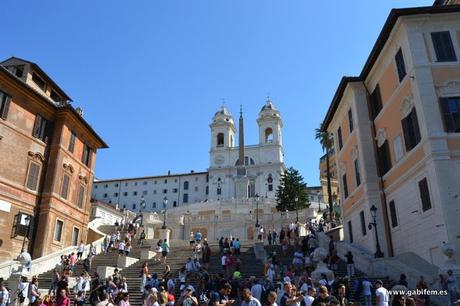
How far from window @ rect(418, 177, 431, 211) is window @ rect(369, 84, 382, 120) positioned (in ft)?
22.4

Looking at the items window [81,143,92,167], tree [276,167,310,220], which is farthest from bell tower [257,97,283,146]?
window [81,143,92,167]

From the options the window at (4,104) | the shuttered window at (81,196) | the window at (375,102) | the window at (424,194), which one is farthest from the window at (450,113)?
the shuttered window at (81,196)

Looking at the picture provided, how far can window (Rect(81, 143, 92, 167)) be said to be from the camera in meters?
35.4

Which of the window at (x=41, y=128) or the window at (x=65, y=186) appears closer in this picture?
the window at (x=41, y=128)

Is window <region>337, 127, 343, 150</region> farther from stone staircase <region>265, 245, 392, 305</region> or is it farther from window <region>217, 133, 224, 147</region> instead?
window <region>217, 133, 224, 147</region>

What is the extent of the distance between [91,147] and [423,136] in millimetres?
28785

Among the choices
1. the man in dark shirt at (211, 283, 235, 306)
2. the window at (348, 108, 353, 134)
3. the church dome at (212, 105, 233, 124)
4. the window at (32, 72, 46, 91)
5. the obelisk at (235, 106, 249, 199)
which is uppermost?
the church dome at (212, 105, 233, 124)

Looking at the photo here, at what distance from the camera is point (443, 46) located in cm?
1969

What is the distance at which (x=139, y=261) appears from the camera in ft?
83.7

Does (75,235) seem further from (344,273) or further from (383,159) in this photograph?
(383,159)

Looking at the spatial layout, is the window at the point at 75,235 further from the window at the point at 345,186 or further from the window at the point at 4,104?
the window at the point at 345,186

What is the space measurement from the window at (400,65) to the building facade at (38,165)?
24141mm

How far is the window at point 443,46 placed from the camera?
63.8ft

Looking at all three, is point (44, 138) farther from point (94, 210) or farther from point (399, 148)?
point (94, 210)
